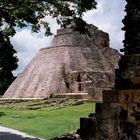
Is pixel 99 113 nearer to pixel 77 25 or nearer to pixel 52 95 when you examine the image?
pixel 77 25

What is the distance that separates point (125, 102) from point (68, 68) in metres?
48.5

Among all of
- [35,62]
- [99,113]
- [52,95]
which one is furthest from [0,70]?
[35,62]

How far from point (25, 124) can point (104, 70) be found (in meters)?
35.0

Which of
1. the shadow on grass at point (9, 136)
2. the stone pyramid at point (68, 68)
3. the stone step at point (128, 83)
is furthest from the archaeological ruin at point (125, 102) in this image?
the stone pyramid at point (68, 68)

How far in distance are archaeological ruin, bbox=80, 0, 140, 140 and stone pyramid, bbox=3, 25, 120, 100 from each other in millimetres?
40387

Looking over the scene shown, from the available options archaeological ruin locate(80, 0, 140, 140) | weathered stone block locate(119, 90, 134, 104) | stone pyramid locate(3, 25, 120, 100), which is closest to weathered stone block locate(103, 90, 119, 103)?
archaeological ruin locate(80, 0, 140, 140)

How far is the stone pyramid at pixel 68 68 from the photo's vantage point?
178 feet

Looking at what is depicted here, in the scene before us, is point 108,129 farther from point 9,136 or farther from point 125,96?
point 9,136

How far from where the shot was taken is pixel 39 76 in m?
57.8

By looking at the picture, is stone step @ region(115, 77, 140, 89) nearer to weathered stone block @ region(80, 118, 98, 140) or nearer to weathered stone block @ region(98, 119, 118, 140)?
weathered stone block @ region(98, 119, 118, 140)

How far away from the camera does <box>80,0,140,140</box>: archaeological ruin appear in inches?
345

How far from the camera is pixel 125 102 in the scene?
349 inches

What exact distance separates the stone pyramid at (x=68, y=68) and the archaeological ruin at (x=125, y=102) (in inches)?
1590

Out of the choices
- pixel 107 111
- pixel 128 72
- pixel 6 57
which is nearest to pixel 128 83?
pixel 128 72
